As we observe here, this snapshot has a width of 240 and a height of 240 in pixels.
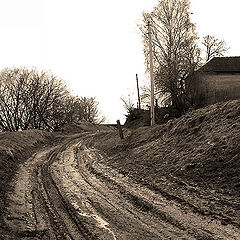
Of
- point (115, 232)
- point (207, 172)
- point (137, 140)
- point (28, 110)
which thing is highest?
point (28, 110)

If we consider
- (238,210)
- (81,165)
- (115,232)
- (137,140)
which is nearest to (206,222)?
(238,210)

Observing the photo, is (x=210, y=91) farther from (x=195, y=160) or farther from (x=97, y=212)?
(x=97, y=212)

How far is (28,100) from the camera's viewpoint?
127ft

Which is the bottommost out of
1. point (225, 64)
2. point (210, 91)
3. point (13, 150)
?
point (13, 150)

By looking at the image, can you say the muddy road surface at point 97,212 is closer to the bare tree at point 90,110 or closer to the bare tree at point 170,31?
the bare tree at point 170,31

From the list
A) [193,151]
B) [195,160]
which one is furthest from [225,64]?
[195,160]

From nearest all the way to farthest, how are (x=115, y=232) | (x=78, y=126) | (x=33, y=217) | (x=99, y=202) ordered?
1. (x=115, y=232)
2. (x=33, y=217)
3. (x=99, y=202)
4. (x=78, y=126)

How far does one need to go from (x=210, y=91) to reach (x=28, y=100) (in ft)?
83.8

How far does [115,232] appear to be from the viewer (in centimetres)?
584

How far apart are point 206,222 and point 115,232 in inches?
74.5

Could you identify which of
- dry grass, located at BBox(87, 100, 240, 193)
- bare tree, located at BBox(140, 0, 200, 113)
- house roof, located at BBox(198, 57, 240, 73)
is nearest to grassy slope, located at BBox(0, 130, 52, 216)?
dry grass, located at BBox(87, 100, 240, 193)

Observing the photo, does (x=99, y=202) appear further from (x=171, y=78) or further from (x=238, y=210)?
(x=171, y=78)

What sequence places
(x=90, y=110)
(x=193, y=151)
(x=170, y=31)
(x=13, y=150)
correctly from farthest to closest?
(x=90, y=110), (x=170, y=31), (x=13, y=150), (x=193, y=151)

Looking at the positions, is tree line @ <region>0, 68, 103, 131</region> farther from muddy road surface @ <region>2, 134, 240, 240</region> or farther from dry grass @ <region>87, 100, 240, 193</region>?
muddy road surface @ <region>2, 134, 240, 240</region>
